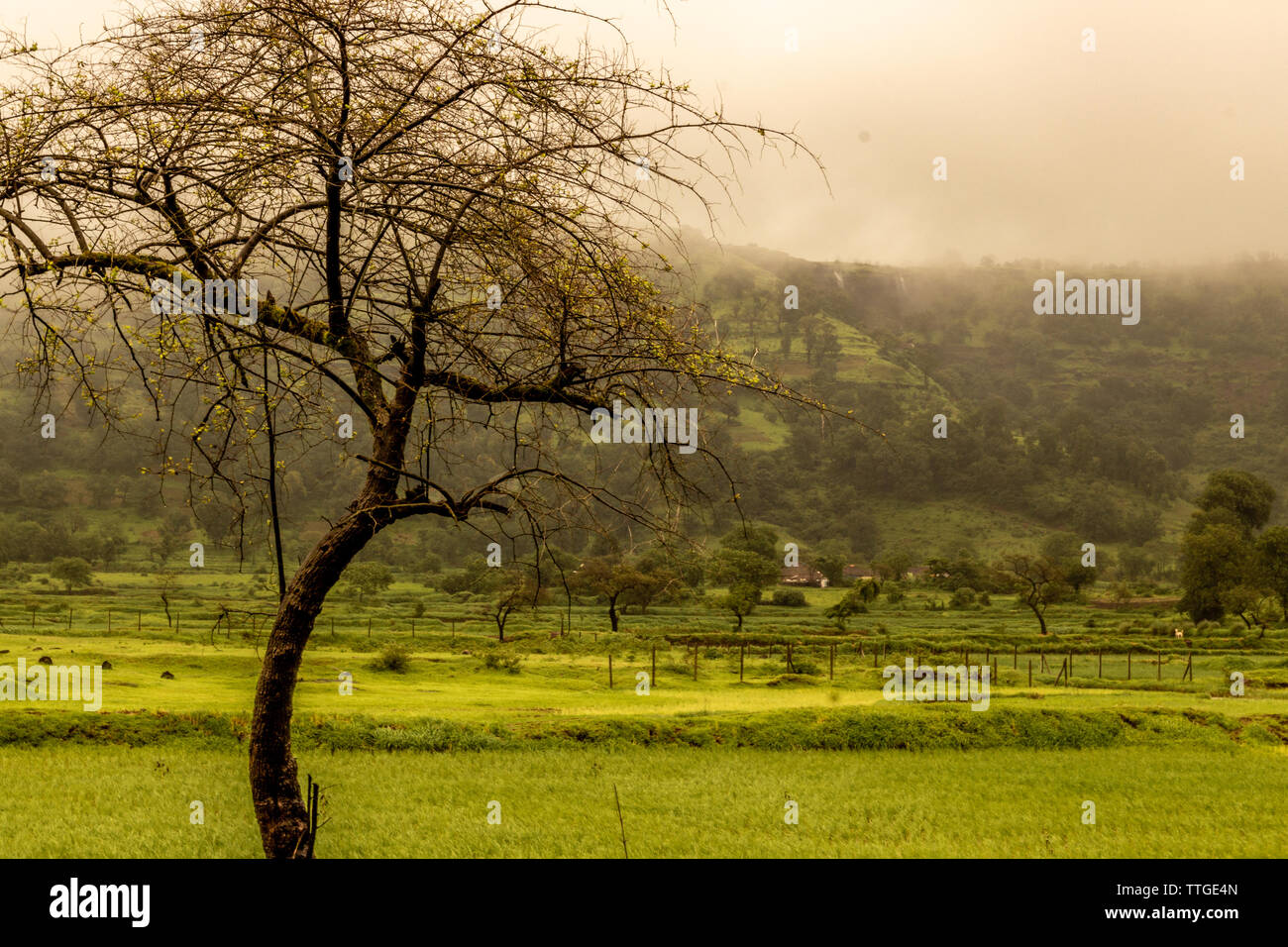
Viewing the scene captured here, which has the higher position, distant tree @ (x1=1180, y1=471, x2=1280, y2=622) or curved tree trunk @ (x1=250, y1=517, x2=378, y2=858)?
curved tree trunk @ (x1=250, y1=517, x2=378, y2=858)

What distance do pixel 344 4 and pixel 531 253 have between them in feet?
5.20

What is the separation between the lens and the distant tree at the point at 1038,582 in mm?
84375

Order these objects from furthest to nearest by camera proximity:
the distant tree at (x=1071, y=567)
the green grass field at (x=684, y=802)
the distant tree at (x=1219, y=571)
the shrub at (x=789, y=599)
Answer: the shrub at (x=789, y=599)
the distant tree at (x=1071, y=567)
the distant tree at (x=1219, y=571)
the green grass field at (x=684, y=802)

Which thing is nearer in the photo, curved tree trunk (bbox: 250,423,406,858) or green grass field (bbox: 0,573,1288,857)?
curved tree trunk (bbox: 250,423,406,858)

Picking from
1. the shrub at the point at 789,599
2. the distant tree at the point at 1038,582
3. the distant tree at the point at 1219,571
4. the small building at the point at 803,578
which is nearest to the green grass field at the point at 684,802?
the distant tree at the point at 1219,571

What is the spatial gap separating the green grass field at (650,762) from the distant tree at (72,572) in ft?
189

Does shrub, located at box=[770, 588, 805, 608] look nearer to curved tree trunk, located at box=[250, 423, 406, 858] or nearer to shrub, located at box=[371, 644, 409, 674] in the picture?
shrub, located at box=[371, 644, 409, 674]

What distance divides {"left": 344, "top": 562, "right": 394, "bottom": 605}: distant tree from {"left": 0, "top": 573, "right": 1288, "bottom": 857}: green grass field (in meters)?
40.6

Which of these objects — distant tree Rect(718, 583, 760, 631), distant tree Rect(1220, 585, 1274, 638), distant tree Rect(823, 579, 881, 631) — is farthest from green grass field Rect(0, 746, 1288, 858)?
distant tree Rect(823, 579, 881, 631)

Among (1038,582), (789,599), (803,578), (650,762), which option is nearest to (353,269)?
(650,762)

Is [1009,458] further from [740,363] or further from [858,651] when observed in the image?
[740,363]

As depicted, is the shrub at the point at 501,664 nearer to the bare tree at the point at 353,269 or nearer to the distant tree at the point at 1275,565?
the bare tree at the point at 353,269

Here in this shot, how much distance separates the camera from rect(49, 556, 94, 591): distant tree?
9438cm

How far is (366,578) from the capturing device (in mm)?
86000
